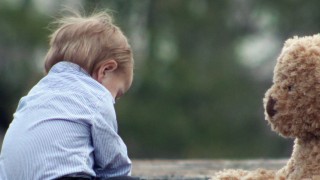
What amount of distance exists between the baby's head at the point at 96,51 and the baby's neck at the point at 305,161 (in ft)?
2.73

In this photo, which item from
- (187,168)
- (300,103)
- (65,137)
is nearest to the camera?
(300,103)

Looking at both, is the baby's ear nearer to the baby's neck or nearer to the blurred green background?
the baby's neck

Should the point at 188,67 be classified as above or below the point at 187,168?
above

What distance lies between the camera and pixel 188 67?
1535cm

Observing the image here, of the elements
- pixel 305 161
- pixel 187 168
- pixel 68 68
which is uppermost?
pixel 68 68

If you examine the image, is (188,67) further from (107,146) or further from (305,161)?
(305,161)

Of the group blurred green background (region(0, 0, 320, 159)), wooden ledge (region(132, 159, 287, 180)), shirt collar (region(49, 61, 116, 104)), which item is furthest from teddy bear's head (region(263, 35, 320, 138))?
blurred green background (region(0, 0, 320, 159))

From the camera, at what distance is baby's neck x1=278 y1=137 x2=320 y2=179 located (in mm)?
3223

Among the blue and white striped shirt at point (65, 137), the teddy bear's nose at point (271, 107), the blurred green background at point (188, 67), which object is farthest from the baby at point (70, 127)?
the blurred green background at point (188, 67)

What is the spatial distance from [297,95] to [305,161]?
0.66 ft

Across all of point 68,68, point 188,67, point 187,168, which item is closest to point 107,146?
point 68,68

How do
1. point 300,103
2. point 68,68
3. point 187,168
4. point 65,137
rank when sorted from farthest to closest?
1. point 187,168
2. point 68,68
3. point 65,137
4. point 300,103

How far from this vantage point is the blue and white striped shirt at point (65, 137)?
352 cm

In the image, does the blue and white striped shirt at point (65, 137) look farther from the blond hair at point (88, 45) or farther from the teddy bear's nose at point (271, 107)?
the teddy bear's nose at point (271, 107)
